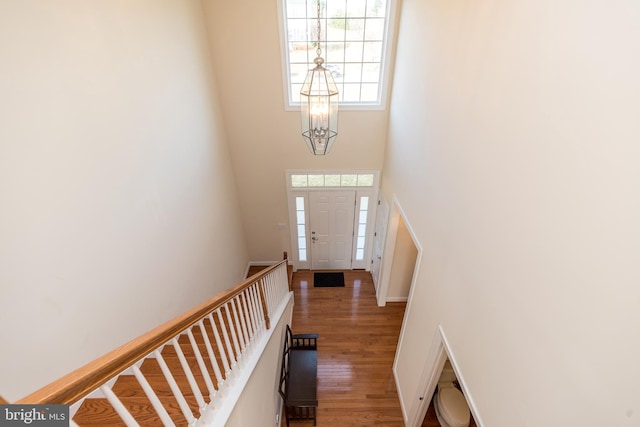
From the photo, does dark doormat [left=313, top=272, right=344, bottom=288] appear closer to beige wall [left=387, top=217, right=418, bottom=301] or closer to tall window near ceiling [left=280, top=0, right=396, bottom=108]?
beige wall [left=387, top=217, right=418, bottom=301]

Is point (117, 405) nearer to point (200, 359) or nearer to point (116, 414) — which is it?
point (200, 359)

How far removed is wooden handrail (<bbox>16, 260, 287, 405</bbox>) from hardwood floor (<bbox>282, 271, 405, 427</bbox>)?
306 centimetres

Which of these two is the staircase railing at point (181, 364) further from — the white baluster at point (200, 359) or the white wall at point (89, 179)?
the white wall at point (89, 179)

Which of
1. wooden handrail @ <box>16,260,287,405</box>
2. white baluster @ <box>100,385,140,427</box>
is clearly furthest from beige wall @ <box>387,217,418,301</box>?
white baluster @ <box>100,385,140,427</box>

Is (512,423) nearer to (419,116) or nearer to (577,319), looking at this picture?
(577,319)

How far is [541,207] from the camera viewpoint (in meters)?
1.34

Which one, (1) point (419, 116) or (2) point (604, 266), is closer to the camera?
(2) point (604, 266)

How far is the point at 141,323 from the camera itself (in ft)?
7.48

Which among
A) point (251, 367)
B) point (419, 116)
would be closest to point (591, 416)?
point (251, 367)

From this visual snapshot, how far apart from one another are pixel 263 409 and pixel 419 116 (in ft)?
10.2

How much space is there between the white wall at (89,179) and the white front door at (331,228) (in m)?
2.47

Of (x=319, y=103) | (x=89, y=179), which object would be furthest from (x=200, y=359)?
(x=319, y=103)

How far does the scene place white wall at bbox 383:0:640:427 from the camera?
1.00 metres

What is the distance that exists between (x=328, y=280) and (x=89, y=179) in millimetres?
4353
